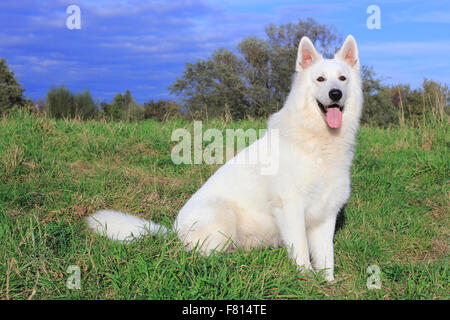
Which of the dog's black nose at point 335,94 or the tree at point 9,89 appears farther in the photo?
the tree at point 9,89

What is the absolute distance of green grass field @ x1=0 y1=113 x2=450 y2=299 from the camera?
9.03 feet

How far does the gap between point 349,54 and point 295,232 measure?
169 centimetres

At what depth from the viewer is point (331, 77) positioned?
328cm

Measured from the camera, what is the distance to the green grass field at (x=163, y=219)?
275cm

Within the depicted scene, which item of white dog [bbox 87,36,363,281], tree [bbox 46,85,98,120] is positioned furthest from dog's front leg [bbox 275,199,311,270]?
tree [bbox 46,85,98,120]

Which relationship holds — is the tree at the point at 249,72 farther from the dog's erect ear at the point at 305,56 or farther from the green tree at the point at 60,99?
the dog's erect ear at the point at 305,56

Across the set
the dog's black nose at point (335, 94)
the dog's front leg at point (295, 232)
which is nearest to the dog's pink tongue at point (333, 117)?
the dog's black nose at point (335, 94)

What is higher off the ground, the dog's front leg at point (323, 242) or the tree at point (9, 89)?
the tree at point (9, 89)

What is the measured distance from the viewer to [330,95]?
3.23m

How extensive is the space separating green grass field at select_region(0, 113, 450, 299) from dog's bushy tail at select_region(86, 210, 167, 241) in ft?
0.37

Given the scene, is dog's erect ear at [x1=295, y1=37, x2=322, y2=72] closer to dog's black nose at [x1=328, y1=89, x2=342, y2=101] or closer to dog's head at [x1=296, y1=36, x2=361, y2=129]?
dog's head at [x1=296, y1=36, x2=361, y2=129]

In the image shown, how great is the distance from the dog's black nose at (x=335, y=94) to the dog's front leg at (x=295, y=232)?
94 centimetres

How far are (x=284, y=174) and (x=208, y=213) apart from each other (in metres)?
0.74
